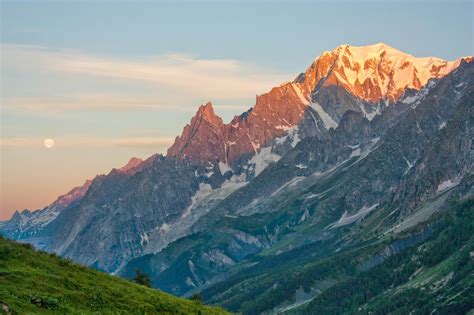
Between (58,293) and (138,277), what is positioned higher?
(58,293)

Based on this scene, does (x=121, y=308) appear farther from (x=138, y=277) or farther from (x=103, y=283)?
(x=138, y=277)

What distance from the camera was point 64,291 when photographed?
242 ft

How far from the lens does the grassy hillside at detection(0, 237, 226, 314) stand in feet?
220

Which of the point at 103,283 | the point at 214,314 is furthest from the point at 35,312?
the point at 214,314

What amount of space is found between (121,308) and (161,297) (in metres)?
10.3

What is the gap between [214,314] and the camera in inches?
3369

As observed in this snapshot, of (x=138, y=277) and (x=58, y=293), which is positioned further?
(x=138, y=277)

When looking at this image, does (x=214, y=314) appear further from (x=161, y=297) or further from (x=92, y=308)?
(x=92, y=308)

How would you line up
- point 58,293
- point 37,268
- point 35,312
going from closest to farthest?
point 35,312
point 58,293
point 37,268

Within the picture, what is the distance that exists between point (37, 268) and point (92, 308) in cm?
910

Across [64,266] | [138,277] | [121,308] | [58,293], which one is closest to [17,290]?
[58,293]

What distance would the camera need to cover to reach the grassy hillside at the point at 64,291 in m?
67.2

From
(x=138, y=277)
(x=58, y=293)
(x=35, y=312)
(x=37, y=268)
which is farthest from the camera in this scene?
(x=138, y=277)

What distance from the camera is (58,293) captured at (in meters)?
72.3
